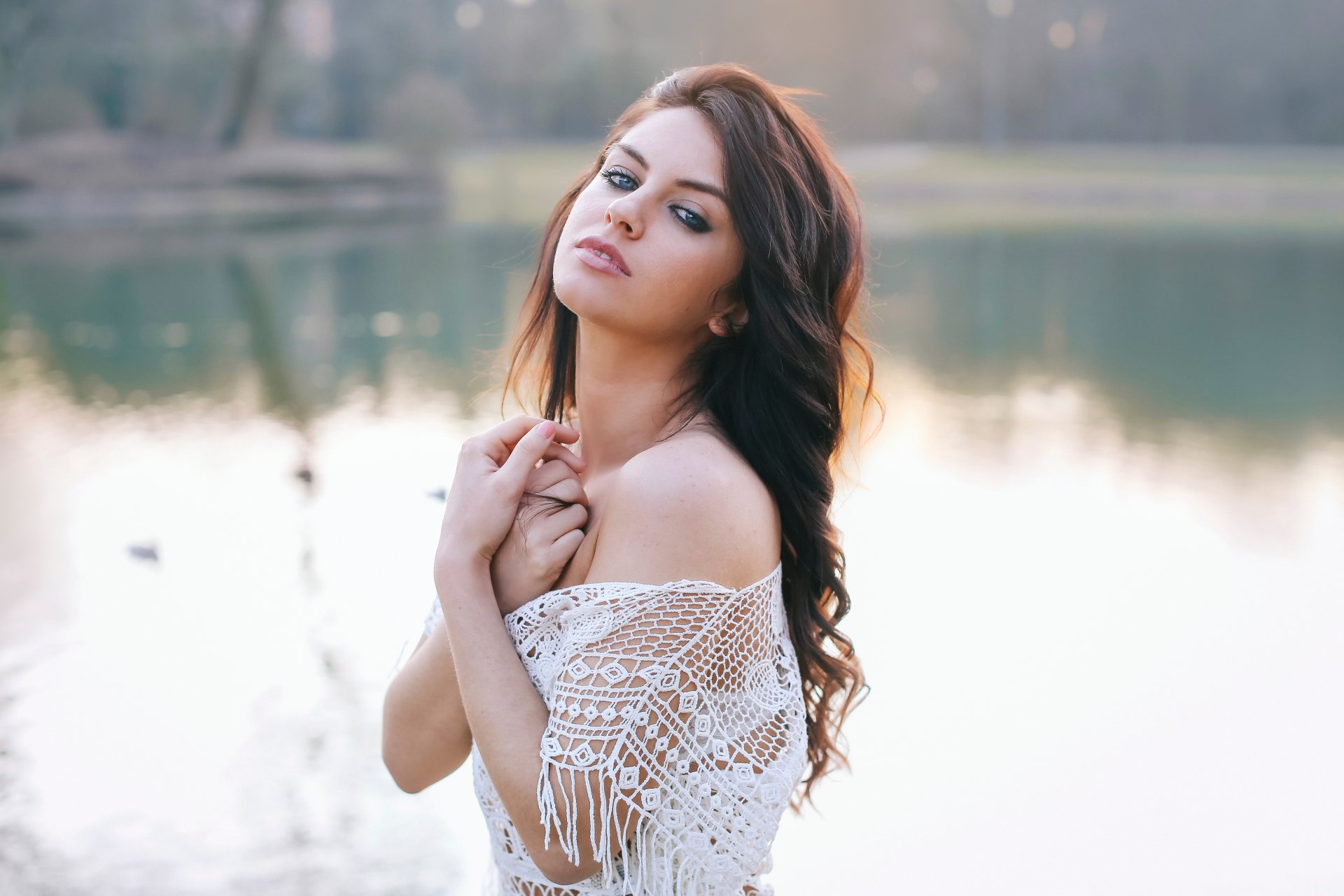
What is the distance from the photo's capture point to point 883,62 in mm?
41906

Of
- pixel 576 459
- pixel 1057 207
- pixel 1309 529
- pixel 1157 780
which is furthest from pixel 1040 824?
pixel 1057 207

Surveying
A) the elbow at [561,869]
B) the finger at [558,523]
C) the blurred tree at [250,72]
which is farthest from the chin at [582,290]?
the blurred tree at [250,72]

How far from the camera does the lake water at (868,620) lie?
104 inches

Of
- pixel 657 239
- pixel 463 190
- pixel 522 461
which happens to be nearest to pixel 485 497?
pixel 522 461

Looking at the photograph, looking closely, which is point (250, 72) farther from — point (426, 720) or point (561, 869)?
point (561, 869)

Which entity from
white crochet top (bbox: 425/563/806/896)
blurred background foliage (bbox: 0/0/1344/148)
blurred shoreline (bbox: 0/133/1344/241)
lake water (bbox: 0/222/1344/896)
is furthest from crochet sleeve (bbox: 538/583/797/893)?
blurred background foliage (bbox: 0/0/1344/148)

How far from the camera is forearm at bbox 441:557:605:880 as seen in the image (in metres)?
1.25

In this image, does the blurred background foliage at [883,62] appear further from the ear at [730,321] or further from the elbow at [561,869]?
the elbow at [561,869]

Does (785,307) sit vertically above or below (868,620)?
above

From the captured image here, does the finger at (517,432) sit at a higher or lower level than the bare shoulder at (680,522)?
higher

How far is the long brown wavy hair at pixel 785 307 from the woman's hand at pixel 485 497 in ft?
0.61

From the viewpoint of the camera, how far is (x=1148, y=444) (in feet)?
18.8

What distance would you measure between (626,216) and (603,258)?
53 mm

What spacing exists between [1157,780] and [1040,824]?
0.36 metres
